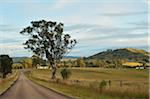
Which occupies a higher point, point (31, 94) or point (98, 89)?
point (98, 89)

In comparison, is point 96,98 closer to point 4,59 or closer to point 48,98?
point 48,98

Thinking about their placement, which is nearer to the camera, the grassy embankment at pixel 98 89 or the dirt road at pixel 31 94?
the grassy embankment at pixel 98 89

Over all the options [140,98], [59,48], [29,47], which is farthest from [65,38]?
[140,98]

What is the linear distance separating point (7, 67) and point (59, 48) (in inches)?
1031

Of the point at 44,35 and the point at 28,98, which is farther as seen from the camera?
the point at 44,35

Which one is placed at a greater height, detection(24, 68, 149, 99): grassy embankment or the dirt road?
detection(24, 68, 149, 99): grassy embankment

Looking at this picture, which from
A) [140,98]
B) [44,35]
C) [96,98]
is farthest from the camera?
[44,35]

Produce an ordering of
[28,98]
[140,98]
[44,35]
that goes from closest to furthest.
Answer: [140,98] → [28,98] → [44,35]

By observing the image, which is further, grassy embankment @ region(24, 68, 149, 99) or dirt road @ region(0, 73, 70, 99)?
dirt road @ region(0, 73, 70, 99)

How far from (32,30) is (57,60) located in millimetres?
7576

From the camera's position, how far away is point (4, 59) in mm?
88812

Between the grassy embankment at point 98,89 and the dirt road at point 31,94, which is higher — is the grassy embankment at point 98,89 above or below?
above

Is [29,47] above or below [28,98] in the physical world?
above

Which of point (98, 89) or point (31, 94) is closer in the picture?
point (98, 89)
